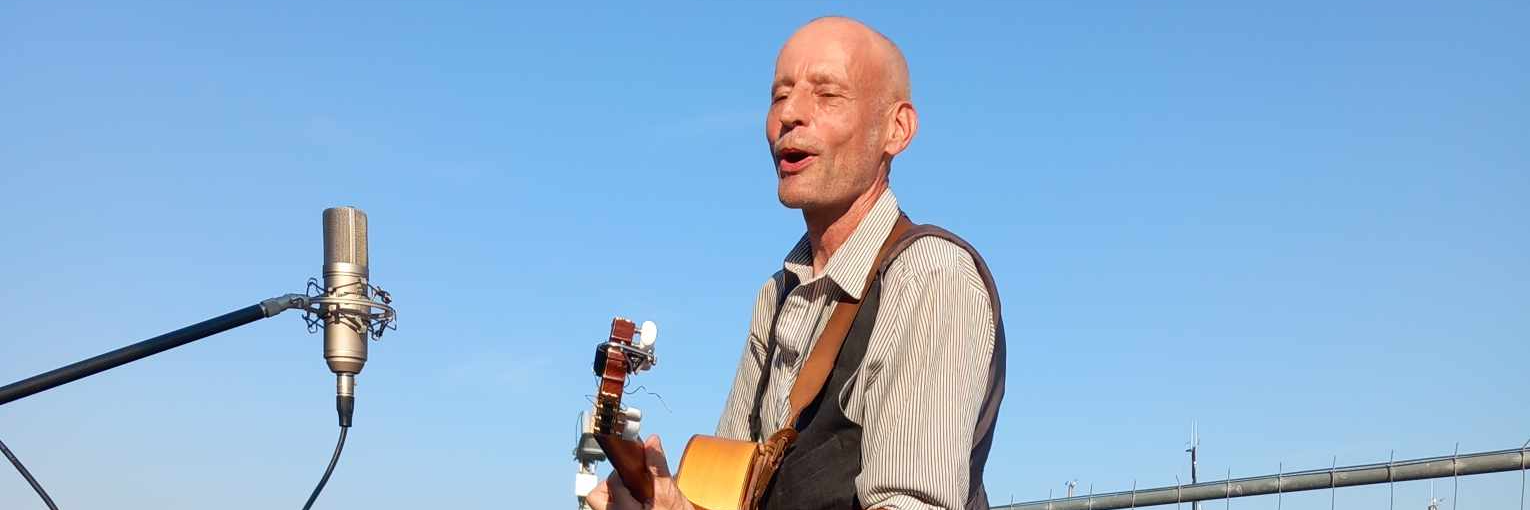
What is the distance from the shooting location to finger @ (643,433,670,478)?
3.62 metres

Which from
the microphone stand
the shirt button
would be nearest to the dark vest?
the shirt button

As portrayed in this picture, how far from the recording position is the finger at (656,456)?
3.62 m

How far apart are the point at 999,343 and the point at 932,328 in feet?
0.85

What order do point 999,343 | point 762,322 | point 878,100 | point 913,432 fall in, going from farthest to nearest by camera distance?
1. point 762,322
2. point 878,100
3. point 999,343
4. point 913,432

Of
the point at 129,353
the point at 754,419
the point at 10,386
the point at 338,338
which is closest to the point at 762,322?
the point at 754,419

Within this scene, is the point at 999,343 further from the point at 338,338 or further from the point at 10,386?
the point at 10,386

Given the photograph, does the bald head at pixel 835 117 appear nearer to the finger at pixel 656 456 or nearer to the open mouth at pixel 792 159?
the open mouth at pixel 792 159

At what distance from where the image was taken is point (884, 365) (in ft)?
11.9

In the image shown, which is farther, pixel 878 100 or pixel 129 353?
pixel 129 353

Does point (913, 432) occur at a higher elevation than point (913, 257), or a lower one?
lower

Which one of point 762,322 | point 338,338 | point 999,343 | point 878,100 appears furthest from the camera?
point 338,338

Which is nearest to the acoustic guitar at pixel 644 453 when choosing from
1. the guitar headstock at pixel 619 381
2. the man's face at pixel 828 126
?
the guitar headstock at pixel 619 381

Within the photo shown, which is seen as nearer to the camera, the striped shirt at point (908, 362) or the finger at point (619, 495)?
the striped shirt at point (908, 362)

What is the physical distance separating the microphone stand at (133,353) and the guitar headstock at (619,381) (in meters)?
1.59
